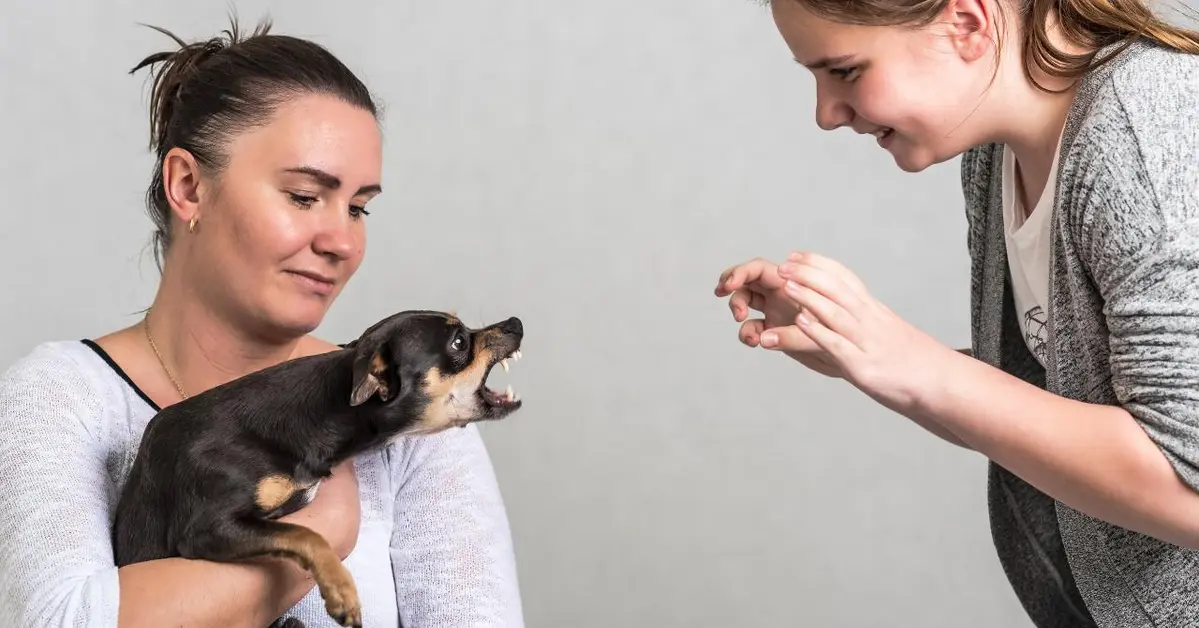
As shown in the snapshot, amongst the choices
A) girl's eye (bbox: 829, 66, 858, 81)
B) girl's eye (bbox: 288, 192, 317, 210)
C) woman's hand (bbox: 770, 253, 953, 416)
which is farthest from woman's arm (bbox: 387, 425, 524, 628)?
girl's eye (bbox: 829, 66, 858, 81)

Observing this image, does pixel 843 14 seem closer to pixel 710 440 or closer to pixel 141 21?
pixel 710 440

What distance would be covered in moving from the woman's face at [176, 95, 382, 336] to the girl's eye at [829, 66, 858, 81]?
0.73m

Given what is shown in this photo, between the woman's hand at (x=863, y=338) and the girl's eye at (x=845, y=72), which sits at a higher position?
the girl's eye at (x=845, y=72)

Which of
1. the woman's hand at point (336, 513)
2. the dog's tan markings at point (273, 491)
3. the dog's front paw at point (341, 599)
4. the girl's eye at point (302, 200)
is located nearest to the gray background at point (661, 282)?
the girl's eye at point (302, 200)

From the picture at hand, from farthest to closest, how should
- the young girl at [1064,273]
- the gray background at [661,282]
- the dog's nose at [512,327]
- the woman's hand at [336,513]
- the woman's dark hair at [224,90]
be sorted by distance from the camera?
the gray background at [661,282] → the woman's dark hair at [224,90] → the dog's nose at [512,327] → the woman's hand at [336,513] → the young girl at [1064,273]

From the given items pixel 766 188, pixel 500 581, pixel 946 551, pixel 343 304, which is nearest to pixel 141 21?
pixel 343 304

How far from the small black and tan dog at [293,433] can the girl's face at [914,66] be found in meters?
0.55

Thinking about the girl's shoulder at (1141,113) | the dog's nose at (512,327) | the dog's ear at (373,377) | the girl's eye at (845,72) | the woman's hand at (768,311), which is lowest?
the dog's ear at (373,377)

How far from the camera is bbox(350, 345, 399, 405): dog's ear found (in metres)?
1.52

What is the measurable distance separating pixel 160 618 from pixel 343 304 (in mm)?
1790

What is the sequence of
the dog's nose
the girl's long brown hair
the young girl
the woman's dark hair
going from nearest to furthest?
1. the young girl
2. the girl's long brown hair
3. the dog's nose
4. the woman's dark hair

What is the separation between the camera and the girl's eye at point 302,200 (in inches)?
70.6

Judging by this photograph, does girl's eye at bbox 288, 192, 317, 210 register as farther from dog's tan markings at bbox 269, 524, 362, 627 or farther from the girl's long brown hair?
the girl's long brown hair

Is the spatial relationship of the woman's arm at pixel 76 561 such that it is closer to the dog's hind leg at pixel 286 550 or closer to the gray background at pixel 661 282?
the dog's hind leg at pixel 286 550
